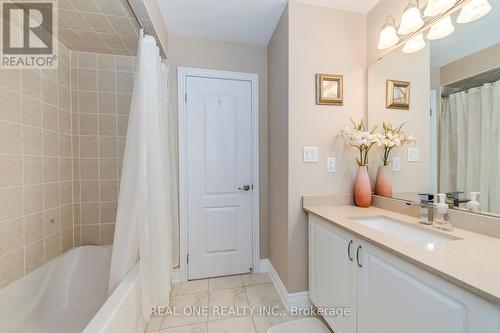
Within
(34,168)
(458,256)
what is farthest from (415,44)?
(34,168)

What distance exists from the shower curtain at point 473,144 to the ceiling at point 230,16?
3.74 ft

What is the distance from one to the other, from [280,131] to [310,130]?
0.89ft

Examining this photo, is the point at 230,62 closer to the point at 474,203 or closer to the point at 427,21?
the point at 427,21

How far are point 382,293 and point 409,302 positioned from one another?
147 mm

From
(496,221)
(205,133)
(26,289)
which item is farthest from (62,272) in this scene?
(496,221)

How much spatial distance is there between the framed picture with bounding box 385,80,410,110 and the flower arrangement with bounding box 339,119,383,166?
8.6 inches

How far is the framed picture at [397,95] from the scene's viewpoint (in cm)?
150

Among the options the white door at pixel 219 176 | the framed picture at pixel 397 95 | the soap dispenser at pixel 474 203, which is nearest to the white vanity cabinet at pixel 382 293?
the soap dispenser at pixel 474 203

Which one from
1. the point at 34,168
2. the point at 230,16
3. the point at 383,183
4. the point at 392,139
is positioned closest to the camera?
the point at 34,168

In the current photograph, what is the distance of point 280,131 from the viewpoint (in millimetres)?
1810

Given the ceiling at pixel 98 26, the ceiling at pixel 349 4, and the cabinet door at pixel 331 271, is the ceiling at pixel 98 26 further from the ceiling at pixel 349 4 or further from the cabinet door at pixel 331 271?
the cabinet door at pixel 331 271

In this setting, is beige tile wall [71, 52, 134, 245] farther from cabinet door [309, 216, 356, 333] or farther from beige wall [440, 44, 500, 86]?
beige wall [440, 44, 500, 86]

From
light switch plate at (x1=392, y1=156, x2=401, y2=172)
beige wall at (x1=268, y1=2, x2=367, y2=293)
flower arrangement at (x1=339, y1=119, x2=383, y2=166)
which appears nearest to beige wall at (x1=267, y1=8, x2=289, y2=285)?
beige wall at (x1=268, y1=2, x2=367, y2=293)

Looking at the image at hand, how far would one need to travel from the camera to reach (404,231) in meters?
1.28
